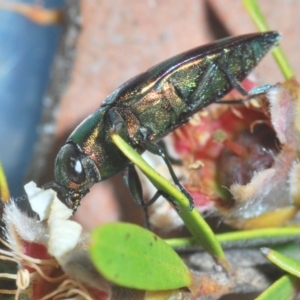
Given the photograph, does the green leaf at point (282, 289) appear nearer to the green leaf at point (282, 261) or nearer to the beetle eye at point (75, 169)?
the green leaf at point (282, 261)

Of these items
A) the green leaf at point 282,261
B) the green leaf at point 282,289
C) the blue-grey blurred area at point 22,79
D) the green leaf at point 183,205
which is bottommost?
the green leaf at point 282,289

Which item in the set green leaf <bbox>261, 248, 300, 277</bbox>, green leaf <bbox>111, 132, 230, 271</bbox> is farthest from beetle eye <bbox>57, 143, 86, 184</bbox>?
green leaf <bbox>261, 248, 300, 277</bbox>

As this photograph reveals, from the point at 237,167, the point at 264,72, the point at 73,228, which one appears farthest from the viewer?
the point at 264,72

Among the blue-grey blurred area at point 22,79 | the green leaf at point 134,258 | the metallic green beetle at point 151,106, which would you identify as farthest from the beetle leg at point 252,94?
the blue-grey blurred area at point 22,79

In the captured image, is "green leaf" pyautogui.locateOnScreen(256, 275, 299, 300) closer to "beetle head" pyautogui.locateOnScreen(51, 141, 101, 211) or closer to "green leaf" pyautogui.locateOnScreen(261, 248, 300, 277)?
"green leaf" pyautogui.locateOnScreen(261, 248, 300, 277)

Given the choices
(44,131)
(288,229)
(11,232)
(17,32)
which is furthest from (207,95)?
(17,32)

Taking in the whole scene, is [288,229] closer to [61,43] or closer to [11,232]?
[11,232]
